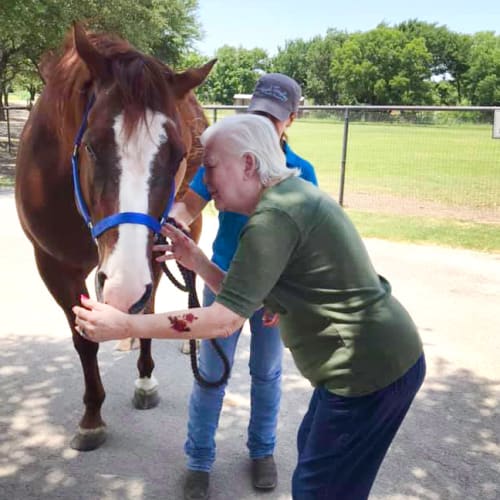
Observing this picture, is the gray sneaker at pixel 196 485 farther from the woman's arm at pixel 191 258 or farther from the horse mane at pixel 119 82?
the horse mane at pixel 119 82

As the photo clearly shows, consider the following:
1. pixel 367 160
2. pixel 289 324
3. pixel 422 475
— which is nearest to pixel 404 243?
pixel 422 475

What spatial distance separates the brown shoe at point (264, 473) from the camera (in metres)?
2.54

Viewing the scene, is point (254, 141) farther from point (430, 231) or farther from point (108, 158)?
point (430, 231)

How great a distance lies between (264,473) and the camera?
2.57 metres

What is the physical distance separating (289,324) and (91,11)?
1662cm

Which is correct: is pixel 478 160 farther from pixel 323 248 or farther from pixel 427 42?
pixel 427 42

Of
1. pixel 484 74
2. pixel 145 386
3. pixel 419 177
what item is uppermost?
pixel 484 74

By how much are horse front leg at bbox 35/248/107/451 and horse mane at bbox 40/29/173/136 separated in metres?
0.84

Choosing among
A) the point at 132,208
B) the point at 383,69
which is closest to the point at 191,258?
the point at 132,208

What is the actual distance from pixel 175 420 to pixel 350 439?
5.71 ft

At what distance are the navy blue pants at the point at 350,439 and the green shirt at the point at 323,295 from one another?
0.16 feet

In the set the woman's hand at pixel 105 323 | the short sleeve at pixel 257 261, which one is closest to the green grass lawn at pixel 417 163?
the short sleeve at pixel 257 261

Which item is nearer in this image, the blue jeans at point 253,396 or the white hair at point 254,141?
the white hair at point 254,141

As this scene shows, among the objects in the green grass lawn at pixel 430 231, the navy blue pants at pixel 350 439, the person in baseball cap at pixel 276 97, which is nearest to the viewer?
the navy blue pants at pixel 350 439
